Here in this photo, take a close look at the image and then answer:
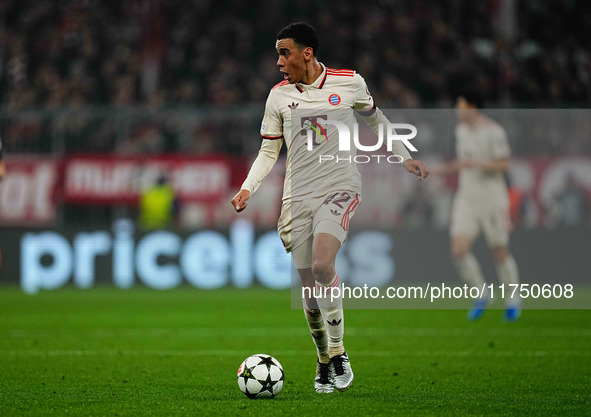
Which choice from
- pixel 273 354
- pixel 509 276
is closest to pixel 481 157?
pixel 509 276

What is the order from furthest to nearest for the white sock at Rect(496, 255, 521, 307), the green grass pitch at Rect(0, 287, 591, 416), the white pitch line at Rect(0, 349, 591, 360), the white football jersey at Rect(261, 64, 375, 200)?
the white sock at Rect(496, 255, 521, 307), the white pitch line at Rect(0, 349, 591, 360), the white football jersey at Rect(261, 64, 375, 200), the green grass pitch at Rect(0, 287, 591, 416)

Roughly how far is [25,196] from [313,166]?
10.7 metres

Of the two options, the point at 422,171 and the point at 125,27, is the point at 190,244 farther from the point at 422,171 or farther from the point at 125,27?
the point at 422,171

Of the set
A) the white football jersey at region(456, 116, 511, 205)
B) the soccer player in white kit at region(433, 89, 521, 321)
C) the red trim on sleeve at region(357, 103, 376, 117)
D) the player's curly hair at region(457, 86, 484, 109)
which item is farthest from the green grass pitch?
the player's curly hair at region(457, 86, 484, 109)

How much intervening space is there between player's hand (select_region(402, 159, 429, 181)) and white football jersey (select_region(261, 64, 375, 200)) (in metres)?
0.35

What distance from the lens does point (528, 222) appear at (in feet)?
53.0

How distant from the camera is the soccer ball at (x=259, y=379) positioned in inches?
233

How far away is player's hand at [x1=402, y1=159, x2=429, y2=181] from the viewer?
625cm

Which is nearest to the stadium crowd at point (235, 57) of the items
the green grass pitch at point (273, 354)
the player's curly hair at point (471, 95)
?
the green grass pitch at point (273, 354)

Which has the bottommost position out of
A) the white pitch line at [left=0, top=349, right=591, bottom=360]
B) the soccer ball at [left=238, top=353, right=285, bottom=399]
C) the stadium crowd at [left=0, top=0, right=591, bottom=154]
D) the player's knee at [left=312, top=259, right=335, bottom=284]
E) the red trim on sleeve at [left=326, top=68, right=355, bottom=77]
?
the white pitch line at [left=0, top=349, right=591, bottom=360]

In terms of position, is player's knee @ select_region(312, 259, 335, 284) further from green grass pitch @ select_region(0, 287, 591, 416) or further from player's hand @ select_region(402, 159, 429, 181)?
player's hand @ select_region(402, 159, 429, 181)

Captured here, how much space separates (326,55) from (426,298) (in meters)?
5.39

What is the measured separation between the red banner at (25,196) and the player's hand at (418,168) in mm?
10671

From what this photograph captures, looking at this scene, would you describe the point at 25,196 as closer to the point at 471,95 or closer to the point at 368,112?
the point at 471,95
